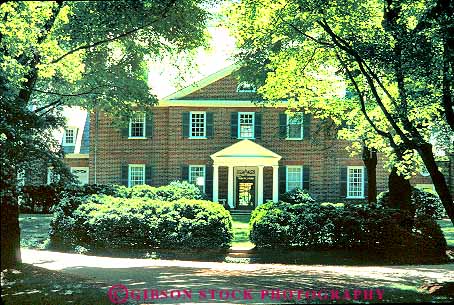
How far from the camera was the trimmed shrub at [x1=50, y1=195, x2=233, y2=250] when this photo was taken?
15.5m

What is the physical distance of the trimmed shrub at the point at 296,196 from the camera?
30.4m

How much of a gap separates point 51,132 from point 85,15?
7.55ft

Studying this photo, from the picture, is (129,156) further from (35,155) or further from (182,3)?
(35,155)

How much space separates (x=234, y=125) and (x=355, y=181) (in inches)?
308

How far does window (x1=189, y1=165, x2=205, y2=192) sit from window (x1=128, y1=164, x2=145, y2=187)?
2.81m

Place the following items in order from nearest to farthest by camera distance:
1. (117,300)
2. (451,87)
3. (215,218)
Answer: (117,300) < (451,87) < (215,218)

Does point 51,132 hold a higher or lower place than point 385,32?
lower

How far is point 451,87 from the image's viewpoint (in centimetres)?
1027

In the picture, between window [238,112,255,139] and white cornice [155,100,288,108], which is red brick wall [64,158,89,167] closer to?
white cornice [155,100,288,108]

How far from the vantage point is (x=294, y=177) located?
1293 inches

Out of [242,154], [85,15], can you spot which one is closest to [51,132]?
[85,15]

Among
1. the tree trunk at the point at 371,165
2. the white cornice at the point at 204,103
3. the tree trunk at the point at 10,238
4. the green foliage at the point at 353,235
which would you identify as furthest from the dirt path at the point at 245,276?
the white cornice at the point at 204,103

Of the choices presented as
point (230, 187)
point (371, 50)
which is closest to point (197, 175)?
point (230, 187)

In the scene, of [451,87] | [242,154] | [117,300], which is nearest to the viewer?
[117,300]
